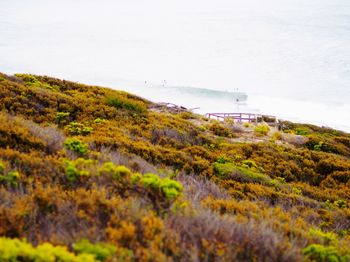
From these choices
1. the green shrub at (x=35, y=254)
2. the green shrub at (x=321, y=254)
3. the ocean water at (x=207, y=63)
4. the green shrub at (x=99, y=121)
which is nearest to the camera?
the green shrub at (x=35, y=254)

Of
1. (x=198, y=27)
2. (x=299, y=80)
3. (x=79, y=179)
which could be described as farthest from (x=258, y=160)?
(x=198, y=27)

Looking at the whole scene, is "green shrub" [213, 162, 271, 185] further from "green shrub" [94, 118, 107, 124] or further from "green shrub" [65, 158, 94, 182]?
"green shrub" [65, 158, 94, 182]

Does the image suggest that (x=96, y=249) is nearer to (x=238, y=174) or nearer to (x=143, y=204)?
(x=143, y=204)

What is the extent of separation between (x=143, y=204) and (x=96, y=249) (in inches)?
52.1

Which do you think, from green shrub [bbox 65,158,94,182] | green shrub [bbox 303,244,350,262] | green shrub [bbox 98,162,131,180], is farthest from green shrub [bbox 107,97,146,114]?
green shrub [bbox 303,244,350,262]

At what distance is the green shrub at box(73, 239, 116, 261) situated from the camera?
12.3 ft

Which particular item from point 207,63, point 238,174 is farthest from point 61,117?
point 207,63

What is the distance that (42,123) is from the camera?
427 inches

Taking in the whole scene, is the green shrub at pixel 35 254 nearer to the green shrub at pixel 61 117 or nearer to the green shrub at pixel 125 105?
the green shrub at pixel 61 117

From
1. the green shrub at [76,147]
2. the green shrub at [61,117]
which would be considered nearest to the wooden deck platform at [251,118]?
the green shrub at [61,117]

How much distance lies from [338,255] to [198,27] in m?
124

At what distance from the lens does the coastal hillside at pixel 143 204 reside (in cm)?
407

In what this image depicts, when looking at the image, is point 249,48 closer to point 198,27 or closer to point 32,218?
point 198,27

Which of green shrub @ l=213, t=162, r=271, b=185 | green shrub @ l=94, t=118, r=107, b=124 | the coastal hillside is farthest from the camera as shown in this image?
green shrub @ l=94, t=118, r=107, b=124
